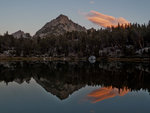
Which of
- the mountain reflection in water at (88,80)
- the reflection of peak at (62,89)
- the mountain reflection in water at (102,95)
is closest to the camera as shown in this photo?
the mountain reflection in water at (102,95)

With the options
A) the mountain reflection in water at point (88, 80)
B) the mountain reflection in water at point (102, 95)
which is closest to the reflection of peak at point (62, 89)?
the mountain reflection in water at point (88, 80)

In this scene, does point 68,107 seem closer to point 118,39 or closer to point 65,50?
point 118,39

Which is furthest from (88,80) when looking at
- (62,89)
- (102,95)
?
(102,95)

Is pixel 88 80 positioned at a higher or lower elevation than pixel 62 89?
higher

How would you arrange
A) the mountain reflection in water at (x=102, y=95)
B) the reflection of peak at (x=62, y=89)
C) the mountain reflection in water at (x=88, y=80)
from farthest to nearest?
1. the mountain reflection in water at (x=88, y=80)
2. the reflection of peak at (x=62, y=89)
3. the mountain reflection in water at (x=102, y=95)

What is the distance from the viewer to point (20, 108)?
19172 mm

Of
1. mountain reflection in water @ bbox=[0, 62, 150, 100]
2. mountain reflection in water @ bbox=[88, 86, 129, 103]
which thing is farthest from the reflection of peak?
mountain reflection in water @ bbox=[88, 86, 129, 103]

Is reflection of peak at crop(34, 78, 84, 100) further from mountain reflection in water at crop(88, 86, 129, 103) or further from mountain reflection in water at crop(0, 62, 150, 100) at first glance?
mountain reflection in water at crop(88, 86, 129, 103)

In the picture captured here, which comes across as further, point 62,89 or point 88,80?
point 88,80

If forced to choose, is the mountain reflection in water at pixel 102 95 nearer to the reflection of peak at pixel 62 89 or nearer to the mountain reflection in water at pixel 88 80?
the mountain reflection in water at pixel 88 80

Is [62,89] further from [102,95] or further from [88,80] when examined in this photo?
[88,80]

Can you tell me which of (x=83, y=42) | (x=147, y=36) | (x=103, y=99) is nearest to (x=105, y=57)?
(x=147, y=36)

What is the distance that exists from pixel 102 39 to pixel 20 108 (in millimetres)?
165756

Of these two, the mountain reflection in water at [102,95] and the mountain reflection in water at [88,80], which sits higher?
the mountain reflection in water at [88,80]
